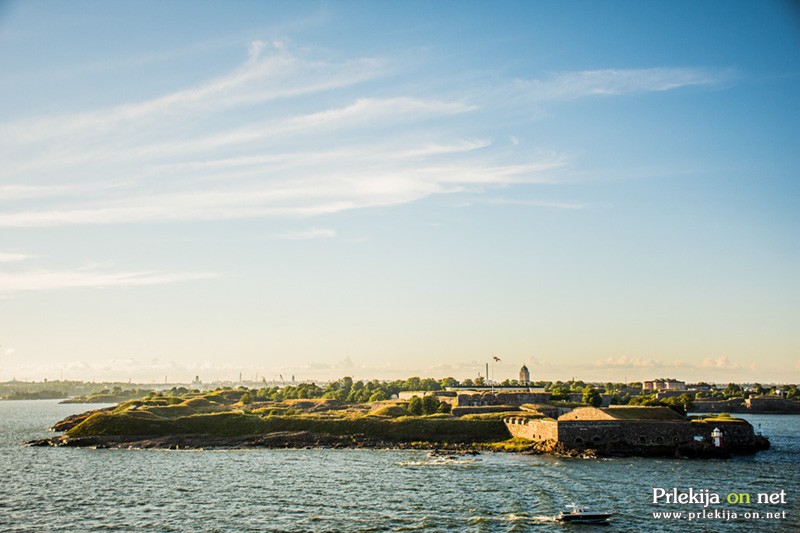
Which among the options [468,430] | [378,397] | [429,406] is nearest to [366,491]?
[468,430]

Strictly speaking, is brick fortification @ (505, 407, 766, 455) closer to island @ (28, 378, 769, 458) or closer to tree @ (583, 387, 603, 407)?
island @ (28, 378, 769, 458)

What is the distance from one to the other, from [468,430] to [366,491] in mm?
42793

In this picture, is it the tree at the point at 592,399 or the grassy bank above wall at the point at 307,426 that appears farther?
the tree at the point at 592,399

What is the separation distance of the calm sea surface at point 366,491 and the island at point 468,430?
6.10m

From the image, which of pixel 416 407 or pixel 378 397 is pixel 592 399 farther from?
pixel 378 397

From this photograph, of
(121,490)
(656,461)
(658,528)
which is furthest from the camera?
(656,461)

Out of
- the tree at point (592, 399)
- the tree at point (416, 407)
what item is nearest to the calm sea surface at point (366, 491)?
the tree at point (416, 407)

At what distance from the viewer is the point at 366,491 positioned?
60.8 m

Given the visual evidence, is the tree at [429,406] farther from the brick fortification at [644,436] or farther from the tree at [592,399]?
the tree at [592,399]

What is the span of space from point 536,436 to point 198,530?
2224 inches

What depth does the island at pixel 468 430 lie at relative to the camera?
8775 cm

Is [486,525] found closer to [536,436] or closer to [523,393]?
[536,436]

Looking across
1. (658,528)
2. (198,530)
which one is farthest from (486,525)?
(198,530)

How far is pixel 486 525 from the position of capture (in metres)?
47.5
